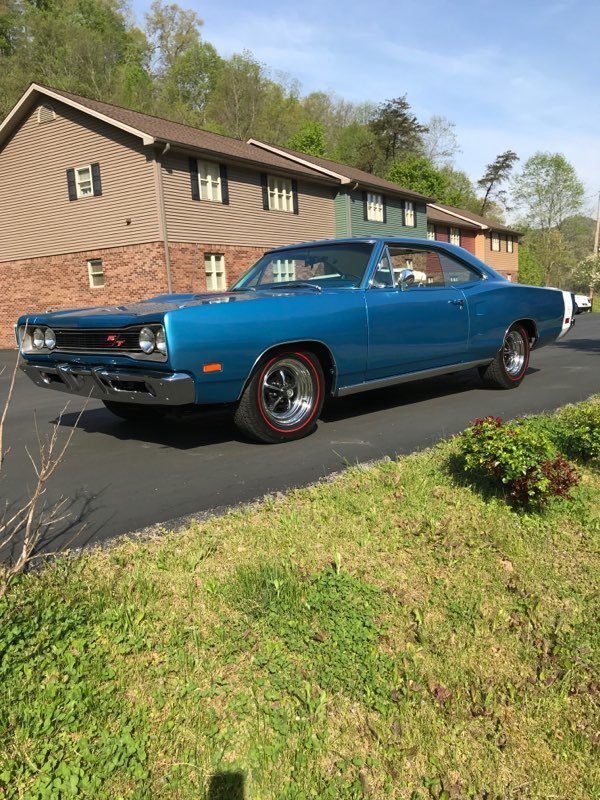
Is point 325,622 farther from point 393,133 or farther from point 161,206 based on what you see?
point 393,133

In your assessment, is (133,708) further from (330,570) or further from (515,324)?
(515,324)

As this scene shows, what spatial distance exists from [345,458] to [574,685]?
2.22 meters

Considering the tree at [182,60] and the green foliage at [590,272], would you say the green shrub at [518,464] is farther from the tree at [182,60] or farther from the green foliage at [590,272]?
the tree at [182,60]

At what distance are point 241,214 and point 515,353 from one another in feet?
50.1

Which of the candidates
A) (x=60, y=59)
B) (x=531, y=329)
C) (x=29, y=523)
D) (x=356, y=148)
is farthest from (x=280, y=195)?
(x=356, y=148)

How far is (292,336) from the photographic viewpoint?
4.20m

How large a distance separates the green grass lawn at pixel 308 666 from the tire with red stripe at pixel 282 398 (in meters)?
1.39

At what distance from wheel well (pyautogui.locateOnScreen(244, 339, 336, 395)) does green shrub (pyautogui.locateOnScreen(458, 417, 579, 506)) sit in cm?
141

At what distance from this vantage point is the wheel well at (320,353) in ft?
13.7

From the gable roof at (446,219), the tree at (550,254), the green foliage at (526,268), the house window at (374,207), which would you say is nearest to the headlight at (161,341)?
the house window at (374,207)

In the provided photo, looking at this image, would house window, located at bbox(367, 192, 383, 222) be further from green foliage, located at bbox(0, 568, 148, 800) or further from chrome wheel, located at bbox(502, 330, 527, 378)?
green foliage, located at bbox(0, 568, 148, 800)

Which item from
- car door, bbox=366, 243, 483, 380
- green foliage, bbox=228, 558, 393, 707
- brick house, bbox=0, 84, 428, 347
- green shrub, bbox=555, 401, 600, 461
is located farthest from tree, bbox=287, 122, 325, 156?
green foliage, bbox=228, 558, 393, 707

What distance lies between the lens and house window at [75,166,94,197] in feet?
62.3

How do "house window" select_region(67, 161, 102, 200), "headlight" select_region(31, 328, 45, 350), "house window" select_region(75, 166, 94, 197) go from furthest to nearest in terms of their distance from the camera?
"house window" select_region(75, 166, 94, 197)
"house window" select_region(67, 161, 102, 200)
"headlight" select_region(31, 328, 45, 350)
